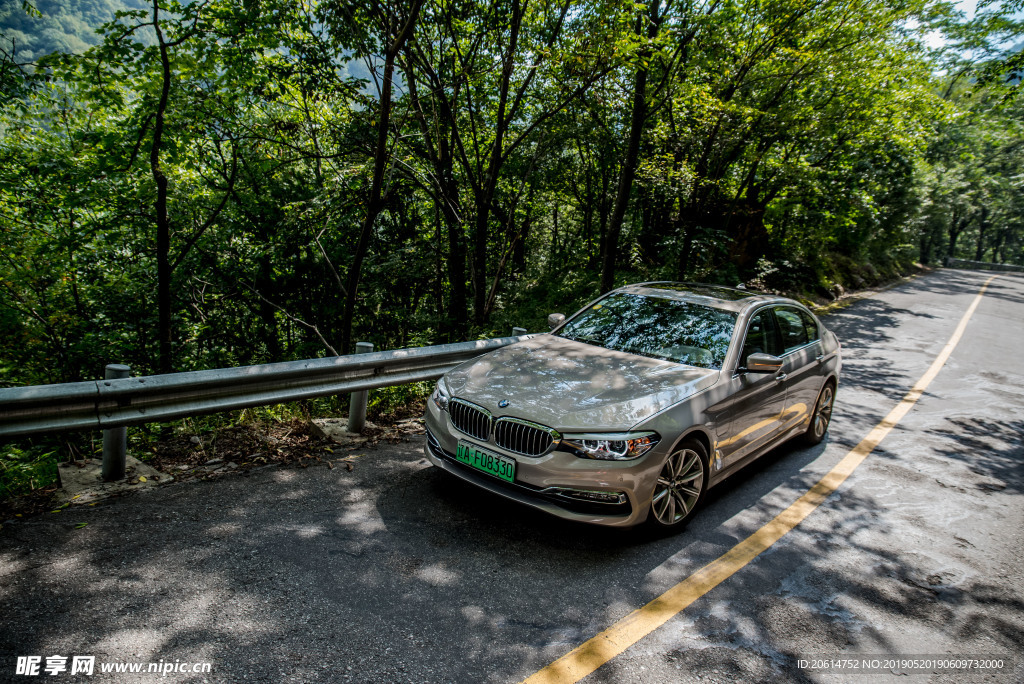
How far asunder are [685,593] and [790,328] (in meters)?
3.35

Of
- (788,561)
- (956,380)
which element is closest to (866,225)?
(956,380)

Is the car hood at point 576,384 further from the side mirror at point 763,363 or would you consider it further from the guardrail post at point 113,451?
the guardrail post at point 113,451

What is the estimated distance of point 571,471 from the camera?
11.7ft

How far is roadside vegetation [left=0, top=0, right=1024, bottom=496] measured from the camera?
26.8ft

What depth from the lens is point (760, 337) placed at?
5125mm

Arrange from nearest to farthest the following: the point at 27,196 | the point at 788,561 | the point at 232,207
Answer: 1. the point at 788,561
2. the point at 27,196
3. the point at 232,207

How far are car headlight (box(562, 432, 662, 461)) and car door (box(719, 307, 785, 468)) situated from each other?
107 cm

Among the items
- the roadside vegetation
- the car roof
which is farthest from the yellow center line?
the roadside vegetation

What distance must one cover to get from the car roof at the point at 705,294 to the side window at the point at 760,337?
0.49 feet

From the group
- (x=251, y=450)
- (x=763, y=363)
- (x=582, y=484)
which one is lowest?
(x=251, y=450)

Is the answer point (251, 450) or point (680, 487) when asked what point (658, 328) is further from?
point (251, 450)

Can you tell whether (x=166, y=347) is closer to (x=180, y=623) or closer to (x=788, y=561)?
(x=180, y=623)

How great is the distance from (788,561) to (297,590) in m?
3.05

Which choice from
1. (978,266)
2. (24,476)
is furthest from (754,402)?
(978,266)
